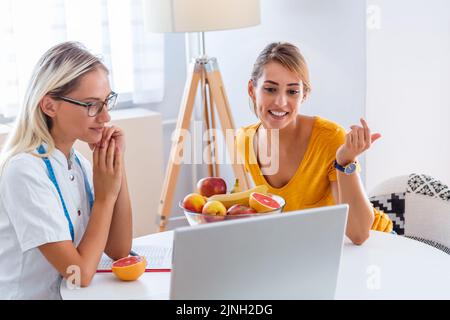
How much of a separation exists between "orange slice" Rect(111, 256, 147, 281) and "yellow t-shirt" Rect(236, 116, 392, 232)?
24.7 inches

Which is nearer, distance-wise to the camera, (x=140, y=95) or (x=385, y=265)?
(x=385, y=265)

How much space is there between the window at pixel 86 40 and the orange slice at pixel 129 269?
168 cm

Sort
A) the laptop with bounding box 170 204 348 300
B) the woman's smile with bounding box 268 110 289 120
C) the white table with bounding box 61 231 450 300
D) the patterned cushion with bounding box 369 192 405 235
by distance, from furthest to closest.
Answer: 1. the patterned cushion with bounding box 369 192 405 235
2. the woman's smile with bounding box 268 110 289 120
3. the white table with bounding box 61 231 450 300
4. the laptop with bounding box 170 204 348 300

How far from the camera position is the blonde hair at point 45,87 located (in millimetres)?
1862

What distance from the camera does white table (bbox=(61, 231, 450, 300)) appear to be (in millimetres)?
1637

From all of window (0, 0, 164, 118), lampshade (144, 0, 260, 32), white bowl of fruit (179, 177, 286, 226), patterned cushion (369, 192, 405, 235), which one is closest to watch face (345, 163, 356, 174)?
white bowl of fruit (179, 177, 286, 226)

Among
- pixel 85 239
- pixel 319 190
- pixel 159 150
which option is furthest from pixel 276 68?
pixel 159 150

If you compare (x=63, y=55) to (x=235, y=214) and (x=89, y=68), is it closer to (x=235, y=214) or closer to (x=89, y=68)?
(x=89, y=68)

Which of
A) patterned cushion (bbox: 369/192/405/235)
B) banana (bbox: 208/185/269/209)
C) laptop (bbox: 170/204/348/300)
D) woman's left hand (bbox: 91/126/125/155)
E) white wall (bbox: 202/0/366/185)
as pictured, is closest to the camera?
laptop (bbox: 170/204/348/300)

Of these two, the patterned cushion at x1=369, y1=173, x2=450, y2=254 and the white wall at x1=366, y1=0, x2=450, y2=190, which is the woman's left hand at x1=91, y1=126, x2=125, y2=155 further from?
the white wall at x1=366, y1=0, x2=450, y2=190

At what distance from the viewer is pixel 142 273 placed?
175 centimetres

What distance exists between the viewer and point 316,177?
2271 mm
